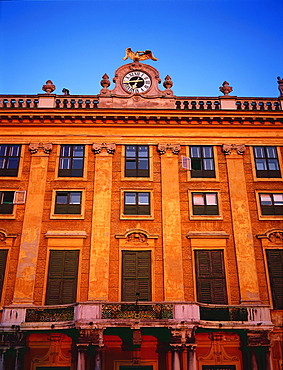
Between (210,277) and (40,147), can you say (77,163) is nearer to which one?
(40,147)

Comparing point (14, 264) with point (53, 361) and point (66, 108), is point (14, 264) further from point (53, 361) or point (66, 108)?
point (66, 108)

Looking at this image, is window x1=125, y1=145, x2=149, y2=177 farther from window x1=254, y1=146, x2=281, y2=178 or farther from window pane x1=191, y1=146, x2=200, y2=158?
window x1=254, y1=146, x2=281, y2=178

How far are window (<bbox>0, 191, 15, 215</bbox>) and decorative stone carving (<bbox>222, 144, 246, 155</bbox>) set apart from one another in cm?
1282

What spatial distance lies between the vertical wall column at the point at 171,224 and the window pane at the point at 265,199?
4.90m

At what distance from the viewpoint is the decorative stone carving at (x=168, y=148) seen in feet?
75.0

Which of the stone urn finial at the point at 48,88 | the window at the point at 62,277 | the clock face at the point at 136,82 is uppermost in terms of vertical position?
the clock face at the point at 136,82

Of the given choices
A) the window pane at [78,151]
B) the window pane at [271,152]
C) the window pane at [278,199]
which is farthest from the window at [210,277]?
the window pane at [78,151]

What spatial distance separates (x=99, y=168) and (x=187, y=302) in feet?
30.1

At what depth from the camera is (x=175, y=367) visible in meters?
17.1

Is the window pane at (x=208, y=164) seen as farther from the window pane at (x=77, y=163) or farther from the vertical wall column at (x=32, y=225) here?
the vertical wall column at (x=32, y=225)

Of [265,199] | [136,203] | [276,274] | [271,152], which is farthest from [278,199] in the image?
[136,203]

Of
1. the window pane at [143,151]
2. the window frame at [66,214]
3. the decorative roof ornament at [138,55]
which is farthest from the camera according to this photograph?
the decorative roof ornament at [138,55]

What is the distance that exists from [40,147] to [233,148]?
462 inches

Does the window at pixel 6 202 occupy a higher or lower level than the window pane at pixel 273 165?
lower
